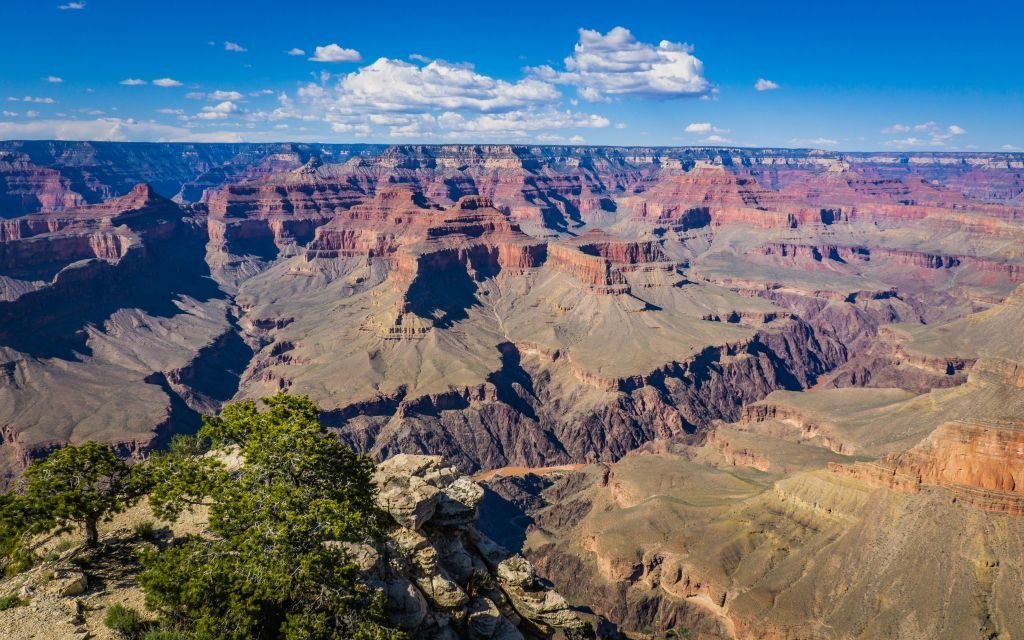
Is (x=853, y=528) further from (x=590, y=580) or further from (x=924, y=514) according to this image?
(x=590, y=580)

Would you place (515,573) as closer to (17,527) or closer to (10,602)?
(10,602)

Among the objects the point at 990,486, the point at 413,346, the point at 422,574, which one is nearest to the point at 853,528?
the point at 990,486

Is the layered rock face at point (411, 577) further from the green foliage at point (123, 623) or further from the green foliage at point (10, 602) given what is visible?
the green foliage at point (123, 623)

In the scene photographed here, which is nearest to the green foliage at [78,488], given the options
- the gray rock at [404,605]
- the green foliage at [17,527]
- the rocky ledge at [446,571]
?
the green foliage at [17,527]

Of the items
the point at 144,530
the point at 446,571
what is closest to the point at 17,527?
the point at 144,530

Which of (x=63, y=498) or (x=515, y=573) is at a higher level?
(x=63, y=498)

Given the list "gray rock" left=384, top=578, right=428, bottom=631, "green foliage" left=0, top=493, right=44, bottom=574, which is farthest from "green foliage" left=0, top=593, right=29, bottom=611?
"gray rock" left=384, top=578, right=428, bottom=631
